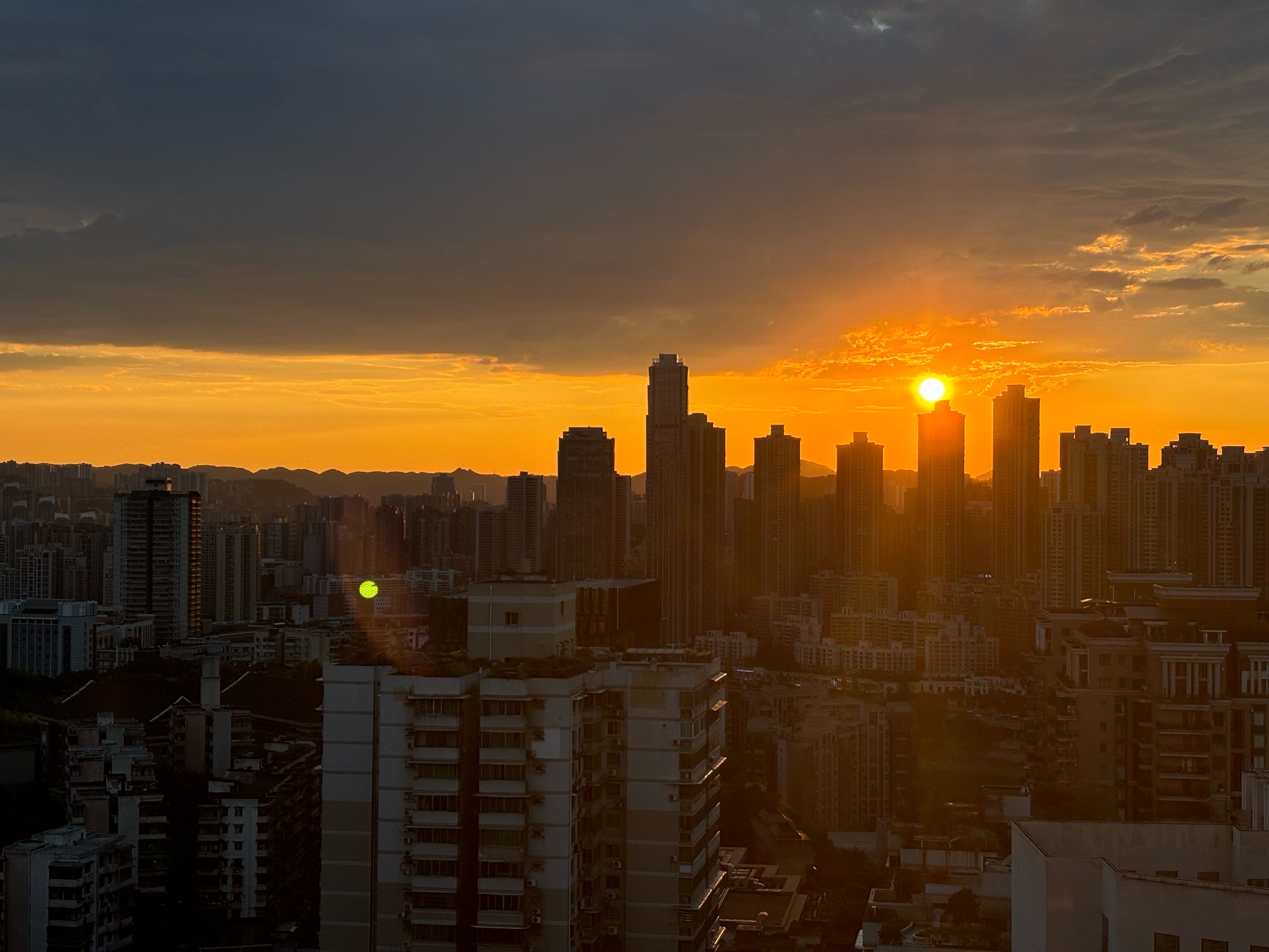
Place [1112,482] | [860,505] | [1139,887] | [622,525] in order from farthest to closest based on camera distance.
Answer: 1. [860,505]
2. [622,525]
3. [1112,482]
4. [1139,887]

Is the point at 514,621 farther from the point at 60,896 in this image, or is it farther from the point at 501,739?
the point at 60,896

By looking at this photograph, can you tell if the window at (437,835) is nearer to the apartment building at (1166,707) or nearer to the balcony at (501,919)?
the balcony at (501,919)

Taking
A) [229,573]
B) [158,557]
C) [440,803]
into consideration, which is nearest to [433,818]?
[440,803]

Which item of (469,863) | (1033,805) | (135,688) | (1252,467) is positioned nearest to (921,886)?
(1033,805)

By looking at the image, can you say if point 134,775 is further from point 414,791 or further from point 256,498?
point 256,498

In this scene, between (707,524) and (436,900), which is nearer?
(436,900)

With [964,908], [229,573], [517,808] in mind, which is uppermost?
[517,808]
